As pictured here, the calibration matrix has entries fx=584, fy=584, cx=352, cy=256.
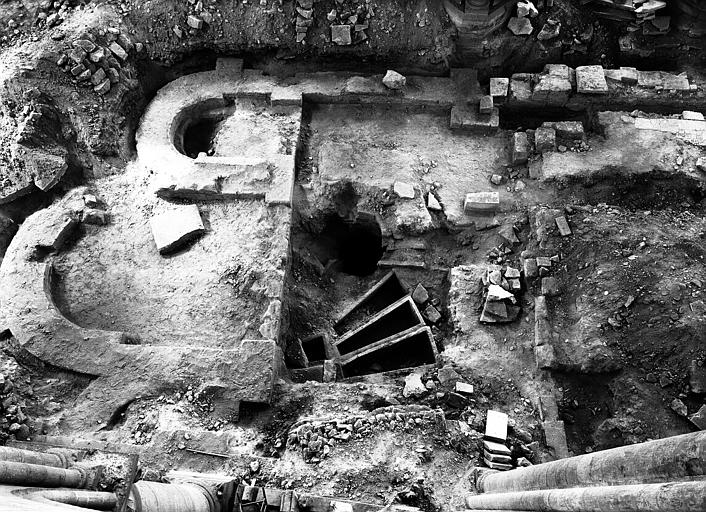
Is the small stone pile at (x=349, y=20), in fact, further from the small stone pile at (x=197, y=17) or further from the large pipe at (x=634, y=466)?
the large pipe at (x=634, y=466)

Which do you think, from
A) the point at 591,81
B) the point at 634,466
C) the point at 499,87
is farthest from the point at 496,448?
the point at 591,81

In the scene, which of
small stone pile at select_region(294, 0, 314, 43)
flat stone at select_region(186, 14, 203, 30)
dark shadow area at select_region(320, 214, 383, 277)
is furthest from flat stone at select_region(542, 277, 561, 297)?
flat stone at select_region(186, 14, 203, 30)

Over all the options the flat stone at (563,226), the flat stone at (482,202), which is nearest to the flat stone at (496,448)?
the flat stone at (563,226)

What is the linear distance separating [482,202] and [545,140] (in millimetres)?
1272

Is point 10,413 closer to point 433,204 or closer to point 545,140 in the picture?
point 433,204

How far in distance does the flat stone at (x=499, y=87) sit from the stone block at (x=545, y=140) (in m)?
0.75

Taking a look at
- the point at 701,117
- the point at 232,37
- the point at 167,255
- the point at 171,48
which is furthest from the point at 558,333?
the point at 171,48

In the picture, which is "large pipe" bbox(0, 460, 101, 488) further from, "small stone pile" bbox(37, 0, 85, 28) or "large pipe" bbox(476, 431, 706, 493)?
"small stone pile" bbox(37, 0, 85, 28)

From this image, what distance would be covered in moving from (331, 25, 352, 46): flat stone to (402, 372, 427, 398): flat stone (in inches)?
185

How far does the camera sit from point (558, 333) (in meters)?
6.56

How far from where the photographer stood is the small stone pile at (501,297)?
22.2 ft

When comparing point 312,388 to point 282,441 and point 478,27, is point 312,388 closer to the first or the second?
point 282,441

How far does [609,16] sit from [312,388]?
6.58 m

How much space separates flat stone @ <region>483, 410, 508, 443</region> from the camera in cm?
591
